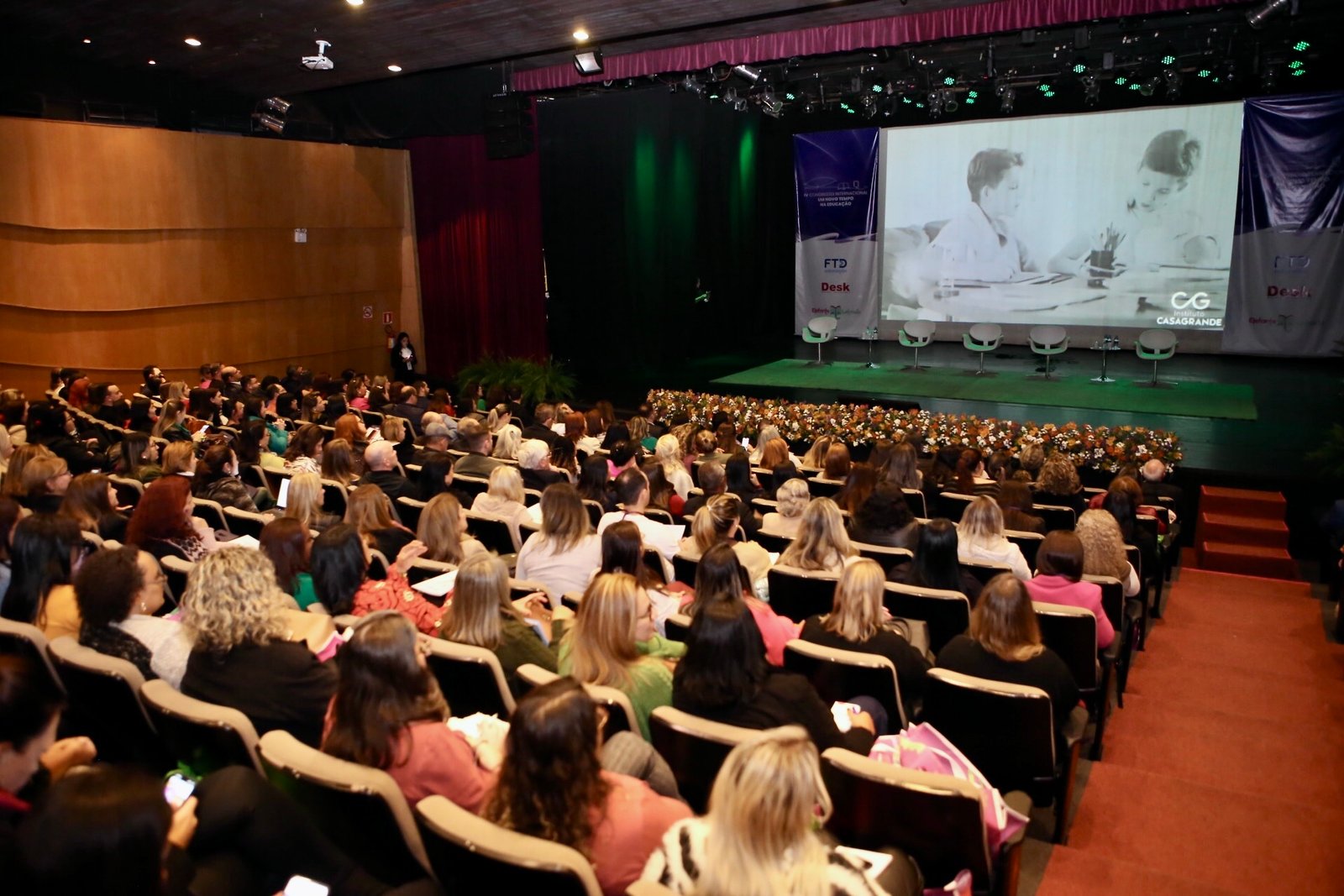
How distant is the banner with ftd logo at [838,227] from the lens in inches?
618

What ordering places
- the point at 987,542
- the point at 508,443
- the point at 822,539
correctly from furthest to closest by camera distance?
the point at 508,443
the point at 987,542
the point at 822,539

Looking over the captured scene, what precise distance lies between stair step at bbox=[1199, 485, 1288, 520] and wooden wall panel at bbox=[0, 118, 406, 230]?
11.3 meters

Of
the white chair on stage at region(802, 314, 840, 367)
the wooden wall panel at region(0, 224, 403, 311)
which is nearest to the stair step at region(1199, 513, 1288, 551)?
the white chair on stage at region(802, 314, 840, 367)

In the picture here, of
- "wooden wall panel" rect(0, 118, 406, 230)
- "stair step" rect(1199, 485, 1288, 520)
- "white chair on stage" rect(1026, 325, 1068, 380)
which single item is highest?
"wooden wall panel" rect(0, 118, 406, 230)

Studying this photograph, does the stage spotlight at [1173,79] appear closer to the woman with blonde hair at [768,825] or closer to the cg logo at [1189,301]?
the cg logo at [1189,301]

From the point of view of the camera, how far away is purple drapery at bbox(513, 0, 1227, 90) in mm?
8430

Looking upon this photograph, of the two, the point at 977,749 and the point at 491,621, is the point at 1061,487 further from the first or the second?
the point at 491,621

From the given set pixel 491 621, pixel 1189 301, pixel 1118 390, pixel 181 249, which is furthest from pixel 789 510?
pixel 1189 301

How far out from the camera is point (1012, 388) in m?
12.2

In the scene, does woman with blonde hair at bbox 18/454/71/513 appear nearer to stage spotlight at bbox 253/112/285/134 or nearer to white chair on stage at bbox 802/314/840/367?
stage spotlight at bbox 253/112/285/134

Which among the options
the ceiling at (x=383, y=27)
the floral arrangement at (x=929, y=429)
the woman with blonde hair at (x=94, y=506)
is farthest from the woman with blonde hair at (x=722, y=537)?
the ceiling at (x=383, y=27)

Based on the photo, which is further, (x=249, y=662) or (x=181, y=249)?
(x=181, y=249)

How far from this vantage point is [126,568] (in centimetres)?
292

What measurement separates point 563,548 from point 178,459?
2.77m
